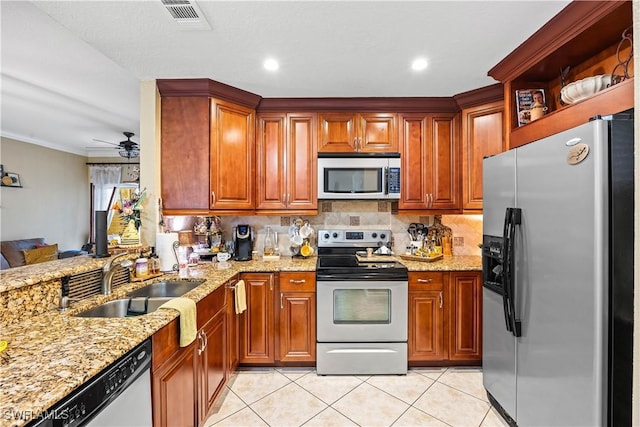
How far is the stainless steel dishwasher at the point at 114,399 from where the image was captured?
0.79 meters

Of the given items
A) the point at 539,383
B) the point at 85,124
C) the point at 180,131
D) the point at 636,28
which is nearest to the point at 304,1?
the point at 636,28

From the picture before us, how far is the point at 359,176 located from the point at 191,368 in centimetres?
195

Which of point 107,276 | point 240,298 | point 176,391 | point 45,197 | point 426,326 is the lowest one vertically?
point 426,326

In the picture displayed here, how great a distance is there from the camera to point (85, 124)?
4012 millimetres

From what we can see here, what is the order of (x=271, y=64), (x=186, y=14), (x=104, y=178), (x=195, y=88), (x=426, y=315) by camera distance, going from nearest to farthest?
(x=186, y=14) < (x=271, y=64) < (x=195, y=88) < (x=426, y=315) < (x=104, y=178)

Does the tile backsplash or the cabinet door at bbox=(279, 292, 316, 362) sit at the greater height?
the tile backsplash

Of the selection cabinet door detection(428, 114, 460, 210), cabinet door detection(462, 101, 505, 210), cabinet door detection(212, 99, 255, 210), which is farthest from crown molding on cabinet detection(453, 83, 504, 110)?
cabinet door detection(212, 99, 255, 210)

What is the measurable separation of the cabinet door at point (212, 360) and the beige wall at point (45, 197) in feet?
15.7

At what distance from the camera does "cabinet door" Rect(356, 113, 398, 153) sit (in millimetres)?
2727

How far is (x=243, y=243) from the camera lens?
9.02 ft

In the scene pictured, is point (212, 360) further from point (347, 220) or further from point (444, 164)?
point (444, 164)

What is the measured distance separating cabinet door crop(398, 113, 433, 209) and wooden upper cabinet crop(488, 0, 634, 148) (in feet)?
2.33

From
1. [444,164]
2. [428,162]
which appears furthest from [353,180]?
[444,164]

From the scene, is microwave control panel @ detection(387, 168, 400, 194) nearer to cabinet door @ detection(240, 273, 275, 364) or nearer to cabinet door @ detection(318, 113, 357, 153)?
cabinet door @ detection(318, 113, 357, 153)
